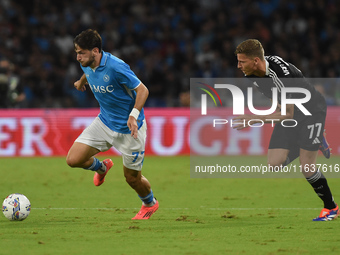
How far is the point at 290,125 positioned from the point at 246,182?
14.3 feet

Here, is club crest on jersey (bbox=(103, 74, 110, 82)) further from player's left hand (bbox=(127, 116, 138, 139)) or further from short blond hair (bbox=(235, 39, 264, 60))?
short blond hair (bbox=(235, 39, 264, 60))

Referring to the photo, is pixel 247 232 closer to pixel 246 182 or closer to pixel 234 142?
pixel 246 182

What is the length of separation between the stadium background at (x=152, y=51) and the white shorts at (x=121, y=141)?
7.83 metres

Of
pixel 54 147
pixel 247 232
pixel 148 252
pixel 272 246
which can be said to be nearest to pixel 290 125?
pixel 247 232

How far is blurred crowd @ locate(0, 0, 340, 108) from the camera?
17.1 m

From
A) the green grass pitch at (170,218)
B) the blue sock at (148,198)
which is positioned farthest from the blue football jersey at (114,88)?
the green grass pitch at (170,218)

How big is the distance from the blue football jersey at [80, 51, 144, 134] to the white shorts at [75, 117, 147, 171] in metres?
0.07

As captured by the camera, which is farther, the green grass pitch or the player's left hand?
the player's left hand

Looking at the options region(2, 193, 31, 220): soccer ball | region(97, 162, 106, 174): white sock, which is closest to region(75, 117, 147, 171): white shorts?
region(97, 162, 106, 174): white sock

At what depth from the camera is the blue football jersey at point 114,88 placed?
6.98 m

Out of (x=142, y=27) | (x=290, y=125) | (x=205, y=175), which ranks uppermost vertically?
(x=142, y=27)

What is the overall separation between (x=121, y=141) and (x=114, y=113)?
333 millimetres

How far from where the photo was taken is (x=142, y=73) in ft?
57.1

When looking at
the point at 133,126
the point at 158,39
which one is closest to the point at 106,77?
the point at 133,126
